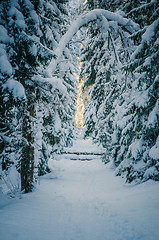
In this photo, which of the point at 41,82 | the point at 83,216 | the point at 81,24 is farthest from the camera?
the point at 81,24

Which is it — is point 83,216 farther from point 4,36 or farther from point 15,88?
point 4,36

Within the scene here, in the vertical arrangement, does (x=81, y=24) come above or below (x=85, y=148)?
above

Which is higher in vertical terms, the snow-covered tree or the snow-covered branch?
the snow-covered branch

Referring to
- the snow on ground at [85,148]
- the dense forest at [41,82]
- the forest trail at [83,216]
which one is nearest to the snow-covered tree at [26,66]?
the dense forest at [41,82]

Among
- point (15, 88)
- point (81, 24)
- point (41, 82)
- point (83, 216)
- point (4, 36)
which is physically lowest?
point (83, 216)

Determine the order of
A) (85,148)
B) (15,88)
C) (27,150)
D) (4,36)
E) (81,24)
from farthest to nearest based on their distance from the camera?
(85,148) → (81,24) → (27,150) → (4,36) → (15,88)

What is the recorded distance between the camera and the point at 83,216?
156 inches

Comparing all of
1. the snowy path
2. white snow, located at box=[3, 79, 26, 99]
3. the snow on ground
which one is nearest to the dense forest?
white snow, located at box=[3, 79, 26, 99]

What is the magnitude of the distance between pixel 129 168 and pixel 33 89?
16.2 ft

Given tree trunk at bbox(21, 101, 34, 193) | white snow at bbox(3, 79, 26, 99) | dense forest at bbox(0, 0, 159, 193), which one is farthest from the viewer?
tree trunk at bbox(21, 101, 34, 193)

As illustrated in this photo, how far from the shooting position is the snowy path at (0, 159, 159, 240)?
299cm

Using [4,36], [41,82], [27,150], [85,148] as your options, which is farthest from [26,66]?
[85,148]

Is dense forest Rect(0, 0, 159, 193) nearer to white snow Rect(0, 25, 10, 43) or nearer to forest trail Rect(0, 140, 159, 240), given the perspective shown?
white snow Rect(0, 25, 10, 43)

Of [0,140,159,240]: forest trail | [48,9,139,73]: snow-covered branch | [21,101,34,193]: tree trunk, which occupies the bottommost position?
[0,140,159,240]: forest trail
